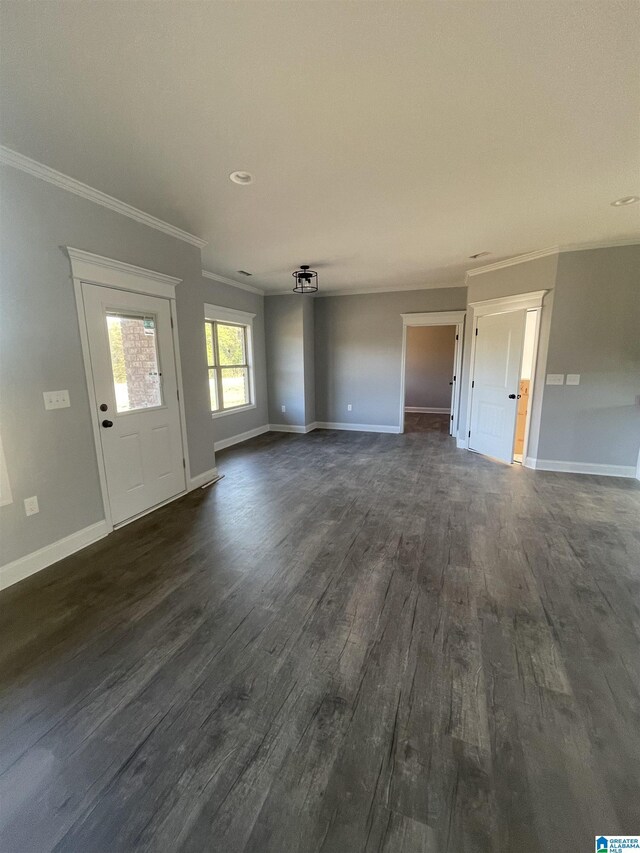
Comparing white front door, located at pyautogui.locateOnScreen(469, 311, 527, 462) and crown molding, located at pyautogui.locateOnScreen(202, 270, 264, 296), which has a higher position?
crown molding, located at pyautogui.locateOnScreen(202, 270, 264, 296)

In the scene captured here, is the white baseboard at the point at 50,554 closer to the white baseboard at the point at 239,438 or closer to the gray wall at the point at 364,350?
the white baseboard at the point at 239,438

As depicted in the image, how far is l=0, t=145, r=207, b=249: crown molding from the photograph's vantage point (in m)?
2.16

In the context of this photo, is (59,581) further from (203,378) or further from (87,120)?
(87,120)

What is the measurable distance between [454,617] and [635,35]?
108 inches

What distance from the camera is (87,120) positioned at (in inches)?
72.8

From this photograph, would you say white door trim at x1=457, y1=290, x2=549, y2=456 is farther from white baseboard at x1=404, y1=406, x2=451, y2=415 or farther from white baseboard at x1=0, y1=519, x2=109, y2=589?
white baseboard at x1=0, y1=519, x2=109, y2=589

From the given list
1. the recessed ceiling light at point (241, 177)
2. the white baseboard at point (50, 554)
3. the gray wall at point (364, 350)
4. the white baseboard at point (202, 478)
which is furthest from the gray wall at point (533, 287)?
the white baseboard at point (50, 554)

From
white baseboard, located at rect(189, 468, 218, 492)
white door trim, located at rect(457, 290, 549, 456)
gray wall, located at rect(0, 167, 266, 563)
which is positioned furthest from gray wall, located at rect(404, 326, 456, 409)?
gray wall, located at rect(0, 167, 266, 563)

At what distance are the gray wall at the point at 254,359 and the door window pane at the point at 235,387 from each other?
18 centimetres

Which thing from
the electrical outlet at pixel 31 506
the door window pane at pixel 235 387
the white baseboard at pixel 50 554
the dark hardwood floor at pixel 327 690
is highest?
the door window pane at pixel 235 387

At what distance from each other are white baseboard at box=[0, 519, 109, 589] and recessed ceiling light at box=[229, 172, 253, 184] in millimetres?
2842

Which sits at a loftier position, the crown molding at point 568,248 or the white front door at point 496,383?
the crown molding at point 568,248

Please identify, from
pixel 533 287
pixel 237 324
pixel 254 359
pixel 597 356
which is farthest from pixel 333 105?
pixel 254 359

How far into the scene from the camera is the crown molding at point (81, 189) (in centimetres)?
216
